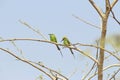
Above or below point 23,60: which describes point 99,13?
above

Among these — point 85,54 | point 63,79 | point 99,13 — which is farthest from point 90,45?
point 63,79

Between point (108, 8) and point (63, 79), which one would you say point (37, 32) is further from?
point (108, 8)

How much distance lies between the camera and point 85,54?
3.83 meters

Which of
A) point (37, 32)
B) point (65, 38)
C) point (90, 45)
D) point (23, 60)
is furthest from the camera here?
point (65, 38)

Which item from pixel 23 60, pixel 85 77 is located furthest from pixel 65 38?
pixel 23 60

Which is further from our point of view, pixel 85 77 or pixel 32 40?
pixel 85 77

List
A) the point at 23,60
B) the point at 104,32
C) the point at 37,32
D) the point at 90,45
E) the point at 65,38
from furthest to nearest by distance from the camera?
the point at 65,38 → the point at 37,32 → the point at 23,60 → the point at 104,32 → the point at 90,45

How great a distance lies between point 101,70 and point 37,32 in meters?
1.10

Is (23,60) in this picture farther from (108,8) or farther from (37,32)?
(108,8)

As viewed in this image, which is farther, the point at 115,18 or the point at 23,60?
the point at 23,60

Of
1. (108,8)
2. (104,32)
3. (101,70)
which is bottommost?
(101,70)

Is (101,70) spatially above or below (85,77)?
below

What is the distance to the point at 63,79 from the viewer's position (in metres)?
4.79

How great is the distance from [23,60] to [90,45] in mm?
1004
